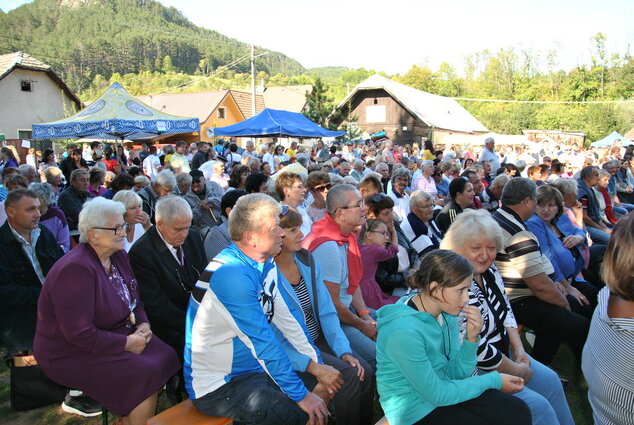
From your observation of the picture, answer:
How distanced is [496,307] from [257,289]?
1627 mm

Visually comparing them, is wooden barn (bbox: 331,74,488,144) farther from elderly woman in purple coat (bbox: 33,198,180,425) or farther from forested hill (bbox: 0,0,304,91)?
forested hill (bbox: 0,0,304,91)

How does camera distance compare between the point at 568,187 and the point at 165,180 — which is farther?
the point at 165,180

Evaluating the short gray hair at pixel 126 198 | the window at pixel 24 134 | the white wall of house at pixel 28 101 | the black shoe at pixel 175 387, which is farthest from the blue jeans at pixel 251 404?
the window at pixel 24 134

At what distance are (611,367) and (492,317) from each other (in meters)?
0.78

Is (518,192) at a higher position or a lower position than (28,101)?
lower

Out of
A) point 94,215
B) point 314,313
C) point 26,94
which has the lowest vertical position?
point 314,313

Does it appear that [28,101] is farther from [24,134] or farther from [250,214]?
[250,214]

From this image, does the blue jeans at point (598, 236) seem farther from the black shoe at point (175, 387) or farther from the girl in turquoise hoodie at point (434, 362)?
the black shoe at point (175, 387)

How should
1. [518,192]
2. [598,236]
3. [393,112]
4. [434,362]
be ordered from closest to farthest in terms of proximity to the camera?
[434,362]
[518,192]
[598,236]
[393,112]

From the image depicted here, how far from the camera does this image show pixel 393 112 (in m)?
34.3

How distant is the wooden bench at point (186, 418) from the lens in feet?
7.73

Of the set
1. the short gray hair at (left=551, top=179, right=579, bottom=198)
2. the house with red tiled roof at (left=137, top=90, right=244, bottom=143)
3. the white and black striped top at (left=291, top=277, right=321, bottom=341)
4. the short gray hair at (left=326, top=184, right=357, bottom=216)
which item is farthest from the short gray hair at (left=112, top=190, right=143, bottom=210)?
the house with red tiled roof at (left=137, top=90, right=244, bottom=143)

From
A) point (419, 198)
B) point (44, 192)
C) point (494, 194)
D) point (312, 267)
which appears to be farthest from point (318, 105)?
point (312, 267)

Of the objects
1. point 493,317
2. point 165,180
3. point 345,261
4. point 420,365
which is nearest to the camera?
point 420,365
